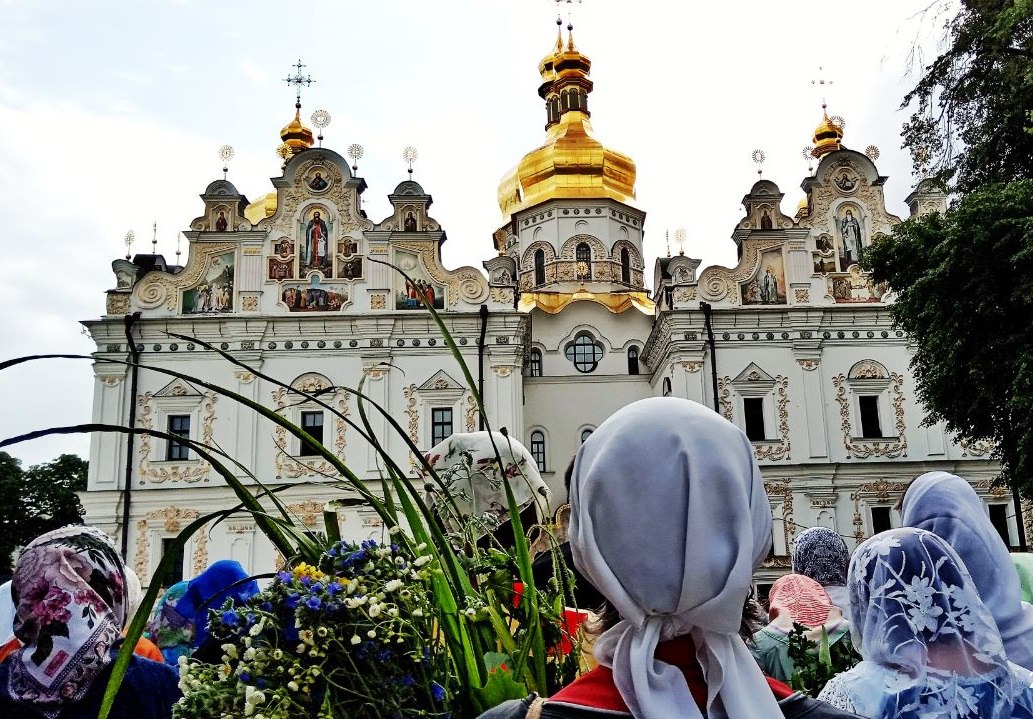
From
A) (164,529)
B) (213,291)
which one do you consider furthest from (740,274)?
(164,529)

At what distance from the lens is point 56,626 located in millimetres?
2955

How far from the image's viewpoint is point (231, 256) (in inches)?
930

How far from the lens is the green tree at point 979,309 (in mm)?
13844

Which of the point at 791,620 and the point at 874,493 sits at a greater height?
the point at 874,493

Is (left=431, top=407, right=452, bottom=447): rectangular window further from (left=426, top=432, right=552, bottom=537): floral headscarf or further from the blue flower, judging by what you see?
the blue flower

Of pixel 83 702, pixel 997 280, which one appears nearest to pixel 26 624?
pixel 83 702

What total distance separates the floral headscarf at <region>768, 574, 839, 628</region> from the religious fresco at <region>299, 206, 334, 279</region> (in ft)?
64.3

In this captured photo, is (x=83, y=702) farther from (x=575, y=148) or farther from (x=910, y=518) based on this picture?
(x=575, y=148)

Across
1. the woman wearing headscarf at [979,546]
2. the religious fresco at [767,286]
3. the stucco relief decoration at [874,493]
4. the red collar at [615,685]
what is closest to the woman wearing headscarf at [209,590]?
the red collar at [615,685]

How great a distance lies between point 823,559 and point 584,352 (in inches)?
865

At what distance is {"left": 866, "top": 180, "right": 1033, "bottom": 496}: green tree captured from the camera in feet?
45.4

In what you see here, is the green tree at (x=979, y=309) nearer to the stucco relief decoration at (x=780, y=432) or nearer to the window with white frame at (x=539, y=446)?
the stucco relief decoration at (x=780, y=432)

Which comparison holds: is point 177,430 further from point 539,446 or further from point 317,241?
point 539,446

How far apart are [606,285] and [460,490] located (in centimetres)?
2687
